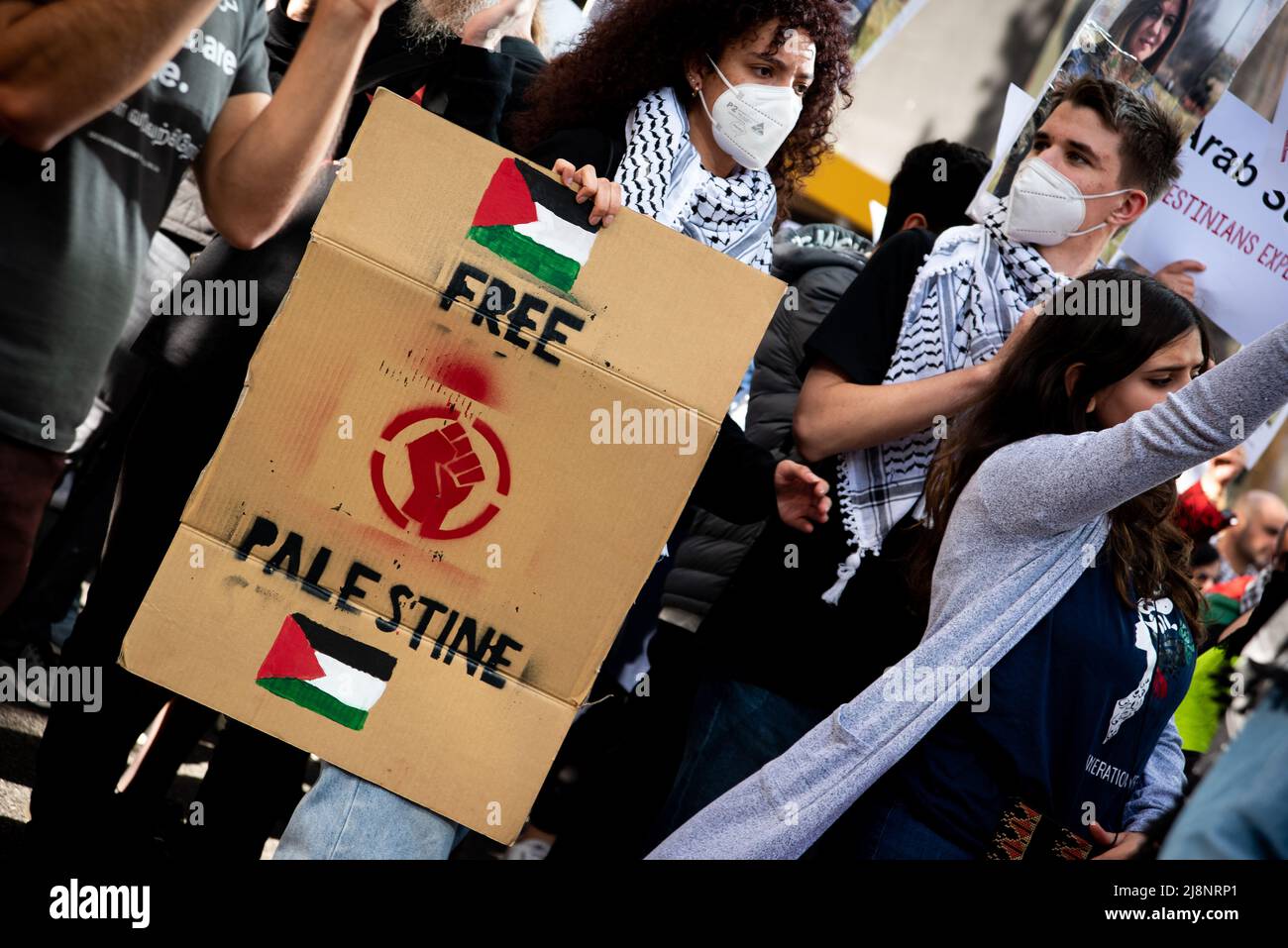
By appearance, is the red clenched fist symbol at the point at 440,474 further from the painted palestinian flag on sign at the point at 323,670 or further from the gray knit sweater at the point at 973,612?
the gray knit sweater at the point at 973,612

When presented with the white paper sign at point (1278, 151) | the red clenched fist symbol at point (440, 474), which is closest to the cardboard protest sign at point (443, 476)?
the red clenched fist symbol at point (440, 474)

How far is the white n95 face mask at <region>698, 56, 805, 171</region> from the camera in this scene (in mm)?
2236

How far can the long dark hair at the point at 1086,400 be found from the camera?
2.16 m

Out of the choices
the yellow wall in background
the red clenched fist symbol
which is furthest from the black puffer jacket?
the yellow wall in background

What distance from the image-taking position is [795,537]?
2363 millimetres

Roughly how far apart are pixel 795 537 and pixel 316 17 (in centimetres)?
119

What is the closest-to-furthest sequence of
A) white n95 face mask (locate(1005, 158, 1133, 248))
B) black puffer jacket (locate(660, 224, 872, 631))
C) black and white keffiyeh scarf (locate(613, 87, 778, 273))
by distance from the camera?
1. black and white keffiyeh scarf (locate(613, 87, 778, 273))
2. white n95 face mask (locate(1005, 158, 1133, 248))
3. black puffer jacket (locate(660, 224, 872, 631))

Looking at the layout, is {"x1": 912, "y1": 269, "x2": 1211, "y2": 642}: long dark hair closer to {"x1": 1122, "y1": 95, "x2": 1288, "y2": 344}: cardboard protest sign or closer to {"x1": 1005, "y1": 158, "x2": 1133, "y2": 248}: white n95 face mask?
{"x1": 1005, "y1": 158, "x2": 1133, "y2": 248}: white n95 face mask

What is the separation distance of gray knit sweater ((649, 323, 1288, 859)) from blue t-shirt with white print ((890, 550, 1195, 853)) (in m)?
0.06

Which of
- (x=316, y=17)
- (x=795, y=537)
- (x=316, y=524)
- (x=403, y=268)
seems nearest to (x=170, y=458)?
(x=316, y=524)

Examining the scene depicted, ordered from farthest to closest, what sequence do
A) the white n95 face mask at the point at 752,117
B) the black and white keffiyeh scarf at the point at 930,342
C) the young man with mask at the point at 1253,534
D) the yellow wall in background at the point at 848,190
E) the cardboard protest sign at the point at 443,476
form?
the yellow wall in background at the point at 848,190
the young man with mask at the point at 1253,534
the black and white keffiyeh scarf at the point at 930,342
the white n95 face mask at the point at 752,117
the cardboard protest sign at the point at 443,476

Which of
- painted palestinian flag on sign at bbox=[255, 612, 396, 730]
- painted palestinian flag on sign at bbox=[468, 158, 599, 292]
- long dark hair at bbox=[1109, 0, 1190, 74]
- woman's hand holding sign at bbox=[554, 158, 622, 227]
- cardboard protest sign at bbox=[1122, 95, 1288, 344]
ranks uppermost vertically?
long dark hair at bbox=[1109, 0, 1190, 74]

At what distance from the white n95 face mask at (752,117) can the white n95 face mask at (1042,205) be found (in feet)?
1.72
